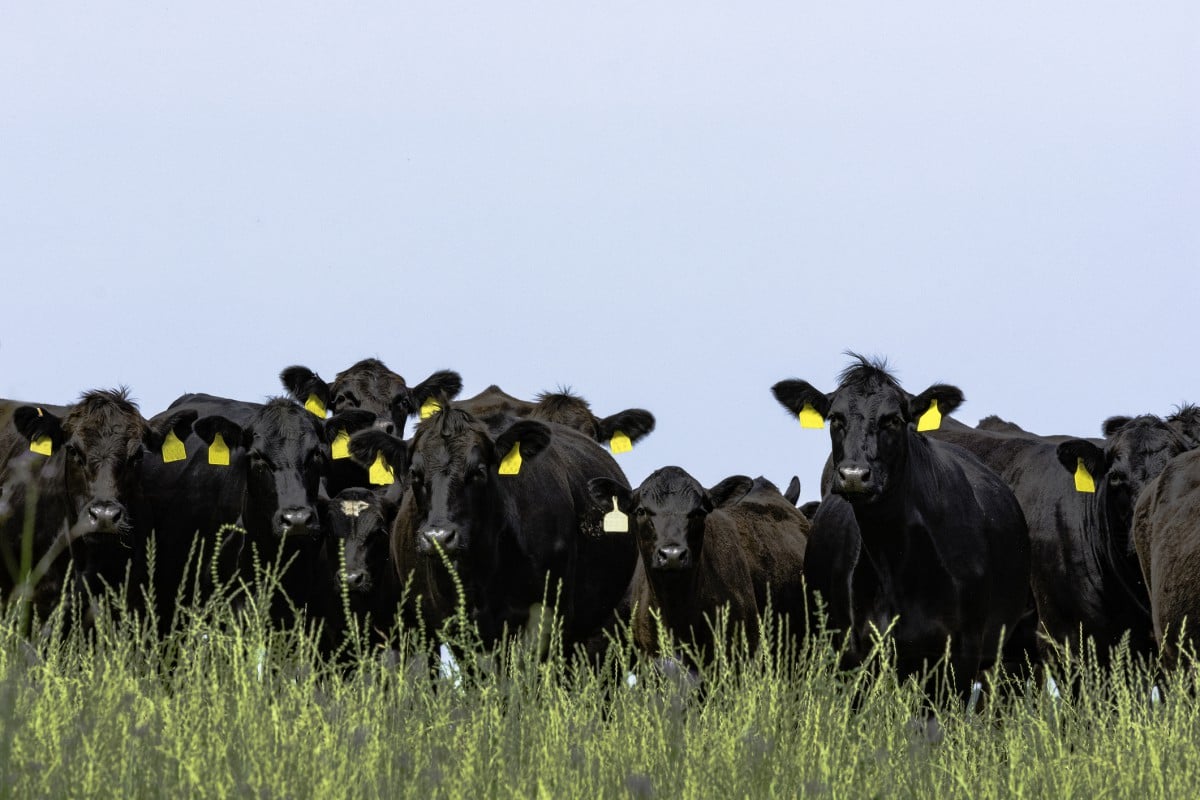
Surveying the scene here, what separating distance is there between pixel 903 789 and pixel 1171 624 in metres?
3.65

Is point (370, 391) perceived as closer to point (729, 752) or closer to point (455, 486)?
point (455, 486)

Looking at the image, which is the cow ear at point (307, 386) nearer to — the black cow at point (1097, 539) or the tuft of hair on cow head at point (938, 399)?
the black cow at point (1097, 539)

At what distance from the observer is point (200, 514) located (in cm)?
1152

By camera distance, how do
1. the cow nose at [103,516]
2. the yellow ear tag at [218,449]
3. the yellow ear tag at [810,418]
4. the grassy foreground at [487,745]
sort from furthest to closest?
the yellow ear tag at [218,449] → the cow nose at [103,516] → the yellow ear tag at [810,418] → the grassy foreground at [487,745]

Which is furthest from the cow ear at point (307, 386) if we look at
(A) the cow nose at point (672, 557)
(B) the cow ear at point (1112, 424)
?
(B) the cow ear at point (1112, 424)

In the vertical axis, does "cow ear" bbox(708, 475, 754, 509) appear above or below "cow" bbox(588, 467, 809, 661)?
above

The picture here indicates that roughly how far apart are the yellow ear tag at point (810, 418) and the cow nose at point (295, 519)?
122 inches

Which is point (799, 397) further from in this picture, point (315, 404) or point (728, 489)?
point (315, 404)

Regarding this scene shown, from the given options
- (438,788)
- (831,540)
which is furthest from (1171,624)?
(438,788)

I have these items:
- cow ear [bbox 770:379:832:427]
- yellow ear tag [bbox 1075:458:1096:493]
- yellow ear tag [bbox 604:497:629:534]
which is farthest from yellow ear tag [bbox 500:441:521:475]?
yellow ear tag [bbox 1075:458:1096:493]

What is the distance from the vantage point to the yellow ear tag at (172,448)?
1128 cm

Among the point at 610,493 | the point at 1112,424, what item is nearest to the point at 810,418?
the point at 610,493

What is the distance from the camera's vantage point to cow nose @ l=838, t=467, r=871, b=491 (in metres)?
8.74

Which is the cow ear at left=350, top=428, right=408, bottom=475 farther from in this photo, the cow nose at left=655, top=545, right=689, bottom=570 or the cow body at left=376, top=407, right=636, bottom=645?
the cow nose at left=655, top=545, right=689, bottom=570
